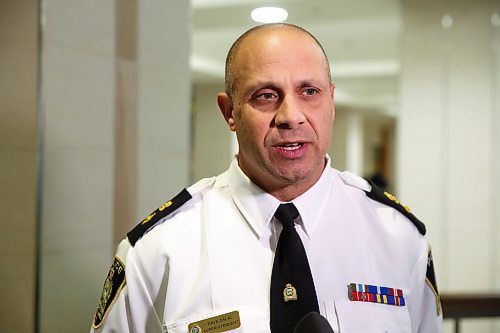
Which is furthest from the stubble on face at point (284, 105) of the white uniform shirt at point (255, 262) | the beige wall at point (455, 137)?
the beige wall at point (455, 137)

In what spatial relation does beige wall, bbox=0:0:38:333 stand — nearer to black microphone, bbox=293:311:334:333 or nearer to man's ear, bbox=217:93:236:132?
man's ear, bbox=217:93:236:132

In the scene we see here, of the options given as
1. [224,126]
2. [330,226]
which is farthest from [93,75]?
[330,226]

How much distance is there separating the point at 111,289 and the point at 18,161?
0.43 m

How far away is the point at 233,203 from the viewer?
113 cm

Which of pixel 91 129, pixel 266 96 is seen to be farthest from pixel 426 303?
pixel 91 129

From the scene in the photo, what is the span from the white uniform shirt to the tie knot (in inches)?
0.6

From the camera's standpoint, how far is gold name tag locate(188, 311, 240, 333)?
Answer: 1.01m

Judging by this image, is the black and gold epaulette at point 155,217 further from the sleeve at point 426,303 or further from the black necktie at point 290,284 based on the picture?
the sleeve at point 426,303

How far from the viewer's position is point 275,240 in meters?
1.08

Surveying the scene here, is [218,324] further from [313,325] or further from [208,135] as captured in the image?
[208,135]

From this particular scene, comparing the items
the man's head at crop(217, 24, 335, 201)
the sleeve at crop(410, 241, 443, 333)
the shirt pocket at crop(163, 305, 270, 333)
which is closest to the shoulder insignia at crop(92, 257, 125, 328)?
the shirt pocket at crop(163, 305, 270, 333)

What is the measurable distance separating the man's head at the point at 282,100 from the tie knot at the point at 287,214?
6cm

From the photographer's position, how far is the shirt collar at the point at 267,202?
1.08 m

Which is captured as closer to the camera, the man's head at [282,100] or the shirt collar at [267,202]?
the man's head at [282,100]
